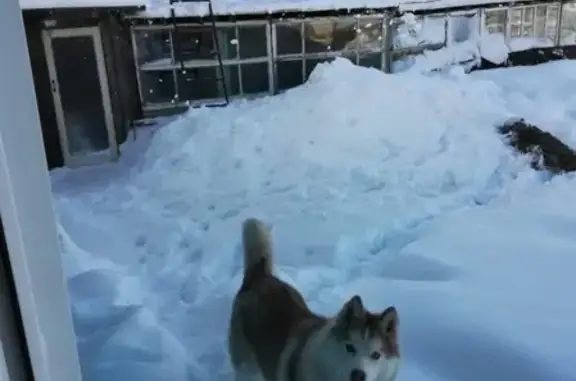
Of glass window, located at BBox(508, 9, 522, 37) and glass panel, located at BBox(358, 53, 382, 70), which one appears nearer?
glass panel, located at BBox(358, 53, 382, 70)

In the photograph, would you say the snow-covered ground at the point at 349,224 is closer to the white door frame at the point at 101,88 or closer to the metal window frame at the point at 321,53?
the white door frame at the point at 101,88

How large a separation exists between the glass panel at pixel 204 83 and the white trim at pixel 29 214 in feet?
24.6

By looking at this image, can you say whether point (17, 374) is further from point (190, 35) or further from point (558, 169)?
point (190, 35)

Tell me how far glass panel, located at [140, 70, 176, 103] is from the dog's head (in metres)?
6.51

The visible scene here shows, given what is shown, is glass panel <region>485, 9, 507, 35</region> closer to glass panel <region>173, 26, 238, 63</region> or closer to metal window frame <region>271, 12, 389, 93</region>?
metal window frame <region>271, 12, 389, 93</region>

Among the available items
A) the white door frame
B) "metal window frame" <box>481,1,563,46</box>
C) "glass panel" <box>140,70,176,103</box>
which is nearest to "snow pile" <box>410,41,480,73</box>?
"metal window frame" <box>481,1,563,46</box>

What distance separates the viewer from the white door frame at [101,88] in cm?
646

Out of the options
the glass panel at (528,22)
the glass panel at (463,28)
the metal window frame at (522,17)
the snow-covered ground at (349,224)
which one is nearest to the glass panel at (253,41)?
the snow-covered ground at (349,224)

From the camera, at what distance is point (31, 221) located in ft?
1.54

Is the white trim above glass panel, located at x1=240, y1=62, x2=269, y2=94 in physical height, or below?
above

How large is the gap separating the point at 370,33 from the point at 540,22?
361cm

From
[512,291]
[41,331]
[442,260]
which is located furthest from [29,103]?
[442,260]

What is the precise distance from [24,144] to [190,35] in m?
7.52

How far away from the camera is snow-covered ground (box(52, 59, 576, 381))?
2633 mm
